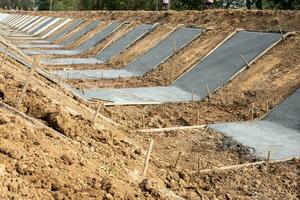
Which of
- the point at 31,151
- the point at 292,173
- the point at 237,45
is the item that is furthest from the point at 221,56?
the point at 31,151

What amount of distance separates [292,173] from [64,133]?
373 centimetres

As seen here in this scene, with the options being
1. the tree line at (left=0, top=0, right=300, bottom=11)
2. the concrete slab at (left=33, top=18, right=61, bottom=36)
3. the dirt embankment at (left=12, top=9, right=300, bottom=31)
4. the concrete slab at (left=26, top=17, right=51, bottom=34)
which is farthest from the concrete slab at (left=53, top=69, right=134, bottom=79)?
the concrete slab at (left=26, top=17, right=51, bottom=34)

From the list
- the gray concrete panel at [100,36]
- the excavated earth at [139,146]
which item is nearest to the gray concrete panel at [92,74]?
the excavated earth at [139,146]

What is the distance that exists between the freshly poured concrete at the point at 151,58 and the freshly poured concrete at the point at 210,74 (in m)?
2.31

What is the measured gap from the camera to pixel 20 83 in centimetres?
780

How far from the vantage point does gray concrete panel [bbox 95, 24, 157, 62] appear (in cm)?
1991

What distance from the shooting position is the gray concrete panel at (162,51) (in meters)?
16.2

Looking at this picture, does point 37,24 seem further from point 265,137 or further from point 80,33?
point 265,137

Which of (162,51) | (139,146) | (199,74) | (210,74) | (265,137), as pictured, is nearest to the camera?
(139,146)

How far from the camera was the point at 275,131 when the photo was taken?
906cm

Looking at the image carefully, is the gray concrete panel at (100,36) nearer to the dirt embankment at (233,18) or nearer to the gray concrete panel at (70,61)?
the dirt embankment at (233,18)

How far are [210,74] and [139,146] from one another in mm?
5858

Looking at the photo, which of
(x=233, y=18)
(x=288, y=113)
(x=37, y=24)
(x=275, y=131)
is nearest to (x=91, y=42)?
(x=233, y=18)

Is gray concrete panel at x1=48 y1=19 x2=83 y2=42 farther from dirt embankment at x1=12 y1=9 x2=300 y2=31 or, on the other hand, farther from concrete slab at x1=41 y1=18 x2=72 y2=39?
dirt embankment at x1=12 y1=9 x2=300 y2=31
